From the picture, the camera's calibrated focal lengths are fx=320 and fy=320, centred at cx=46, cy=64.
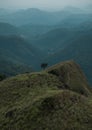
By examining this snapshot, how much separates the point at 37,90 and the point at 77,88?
1145cm

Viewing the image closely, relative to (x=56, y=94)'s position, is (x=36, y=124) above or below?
below

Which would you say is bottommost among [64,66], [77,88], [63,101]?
[63,101]

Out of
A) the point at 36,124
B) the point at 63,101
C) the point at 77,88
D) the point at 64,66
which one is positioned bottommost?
the point at 36,124

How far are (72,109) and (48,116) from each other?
2.94m

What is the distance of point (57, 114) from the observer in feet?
118

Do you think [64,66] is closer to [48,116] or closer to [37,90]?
[37,90]

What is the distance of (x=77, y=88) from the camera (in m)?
54.5

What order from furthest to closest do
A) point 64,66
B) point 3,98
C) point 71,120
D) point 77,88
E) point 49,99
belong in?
point 64,66 < point 77,88 < point 3,98 < point 49,99 < point 71,120

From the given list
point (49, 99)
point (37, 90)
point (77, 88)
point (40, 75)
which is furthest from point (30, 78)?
point (49, 99)

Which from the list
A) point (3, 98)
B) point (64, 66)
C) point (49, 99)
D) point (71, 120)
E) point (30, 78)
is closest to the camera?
point (71, 120)

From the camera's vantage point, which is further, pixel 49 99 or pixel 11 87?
pixel 11 87

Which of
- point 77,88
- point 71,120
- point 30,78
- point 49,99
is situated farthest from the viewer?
point 77,88

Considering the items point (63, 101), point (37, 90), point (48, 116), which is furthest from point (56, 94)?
point (37, 90)

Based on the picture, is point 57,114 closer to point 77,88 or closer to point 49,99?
point 49,99
